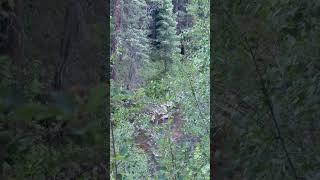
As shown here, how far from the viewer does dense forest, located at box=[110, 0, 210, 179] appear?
2.31 m

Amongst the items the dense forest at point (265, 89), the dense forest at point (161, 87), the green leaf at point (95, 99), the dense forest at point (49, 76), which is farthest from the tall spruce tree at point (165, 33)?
the green leaf at point (95, 99)

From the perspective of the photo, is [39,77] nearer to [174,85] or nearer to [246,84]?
[246,84]

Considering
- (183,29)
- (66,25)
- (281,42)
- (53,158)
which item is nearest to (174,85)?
(183,29)

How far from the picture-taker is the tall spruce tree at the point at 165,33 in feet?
7.66

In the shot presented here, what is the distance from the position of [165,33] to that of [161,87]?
0.90 ft

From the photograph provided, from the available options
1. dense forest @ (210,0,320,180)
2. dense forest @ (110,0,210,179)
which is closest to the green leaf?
dense forest @ (210,0,320,180)

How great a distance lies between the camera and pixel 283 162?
52.1 inches

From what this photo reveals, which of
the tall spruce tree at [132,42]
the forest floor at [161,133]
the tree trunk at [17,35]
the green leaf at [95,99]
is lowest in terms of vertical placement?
the forest floor at [161,133]

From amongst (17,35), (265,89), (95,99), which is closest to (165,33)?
(265,89)

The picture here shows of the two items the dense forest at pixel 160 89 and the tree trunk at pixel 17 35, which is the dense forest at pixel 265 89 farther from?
the tree trunk at pixel 17 35

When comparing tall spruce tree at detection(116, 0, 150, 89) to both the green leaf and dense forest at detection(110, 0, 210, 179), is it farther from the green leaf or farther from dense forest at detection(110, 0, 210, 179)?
the green leaf

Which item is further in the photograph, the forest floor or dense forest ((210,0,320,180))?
the forest floor

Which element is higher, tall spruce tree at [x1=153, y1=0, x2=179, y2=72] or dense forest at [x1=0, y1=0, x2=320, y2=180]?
tall spruce tree at [x1=153, y1=0, x2=179, y2=72]

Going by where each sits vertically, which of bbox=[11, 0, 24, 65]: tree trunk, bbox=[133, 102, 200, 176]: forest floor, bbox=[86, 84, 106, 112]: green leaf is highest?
bbox=[11, 0, 24, 65]: tree trunk
